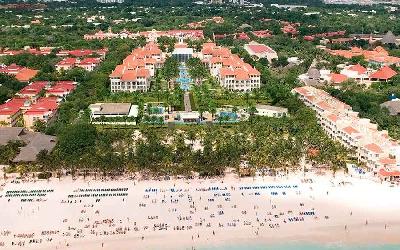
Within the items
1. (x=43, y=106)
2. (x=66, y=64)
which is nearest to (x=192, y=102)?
(x=43, y=106)

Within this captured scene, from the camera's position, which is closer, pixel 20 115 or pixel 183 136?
pixel 183 136

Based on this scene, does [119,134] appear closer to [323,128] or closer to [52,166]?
[52,166]

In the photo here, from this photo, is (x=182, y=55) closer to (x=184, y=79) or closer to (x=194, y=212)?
(x=184, y=79)

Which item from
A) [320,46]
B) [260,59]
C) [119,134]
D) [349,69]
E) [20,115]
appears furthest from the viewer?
[320,46]

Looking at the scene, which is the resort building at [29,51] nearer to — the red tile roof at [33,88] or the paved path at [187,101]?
the red tile roof at [33,88]

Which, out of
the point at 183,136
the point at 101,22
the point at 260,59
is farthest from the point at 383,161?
the point at 101,22

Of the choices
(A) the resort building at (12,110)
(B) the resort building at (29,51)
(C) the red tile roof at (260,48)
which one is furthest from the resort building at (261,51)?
(A) the resort building at (12,110)
